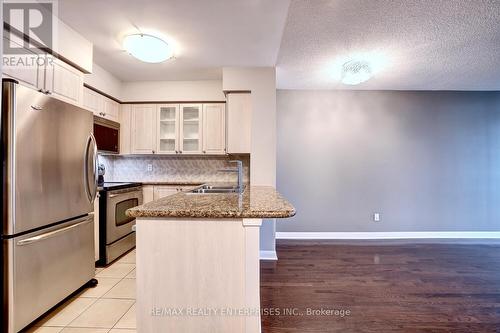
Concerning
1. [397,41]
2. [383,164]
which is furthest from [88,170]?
[383,164]

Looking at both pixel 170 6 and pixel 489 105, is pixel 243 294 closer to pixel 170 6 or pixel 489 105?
pixel 170 6

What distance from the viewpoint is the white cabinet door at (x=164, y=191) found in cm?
348

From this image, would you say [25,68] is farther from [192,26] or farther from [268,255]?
[268,255]

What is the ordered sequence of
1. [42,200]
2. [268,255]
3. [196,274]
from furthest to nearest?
1. [268,255]
2. [42,200]
3. [196,274]

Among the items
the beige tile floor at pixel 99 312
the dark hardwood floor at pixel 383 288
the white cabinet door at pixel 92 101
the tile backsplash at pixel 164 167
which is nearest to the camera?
the beige tile floor at pixel 99 312

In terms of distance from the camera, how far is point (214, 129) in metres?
3.57

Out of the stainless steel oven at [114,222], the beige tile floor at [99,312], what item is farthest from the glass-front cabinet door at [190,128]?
the beige tile floor at [99,312]

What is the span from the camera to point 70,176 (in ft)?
6.39

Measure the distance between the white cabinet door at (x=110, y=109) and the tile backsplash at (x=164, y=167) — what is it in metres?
0.73

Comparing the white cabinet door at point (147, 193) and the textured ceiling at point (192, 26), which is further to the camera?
the white cabinet door at point (147, 193)

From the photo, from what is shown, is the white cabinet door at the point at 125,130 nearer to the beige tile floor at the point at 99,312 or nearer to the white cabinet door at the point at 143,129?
the white cabinet door at the point at 143,129

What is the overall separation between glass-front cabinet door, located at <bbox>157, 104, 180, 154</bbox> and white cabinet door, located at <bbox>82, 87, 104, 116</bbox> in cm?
80

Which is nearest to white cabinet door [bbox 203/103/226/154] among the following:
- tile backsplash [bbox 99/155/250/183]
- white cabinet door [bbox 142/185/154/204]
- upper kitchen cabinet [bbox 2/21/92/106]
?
tile backsplash [bbox 99/155/250/183]

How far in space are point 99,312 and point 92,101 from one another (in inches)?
95.6
